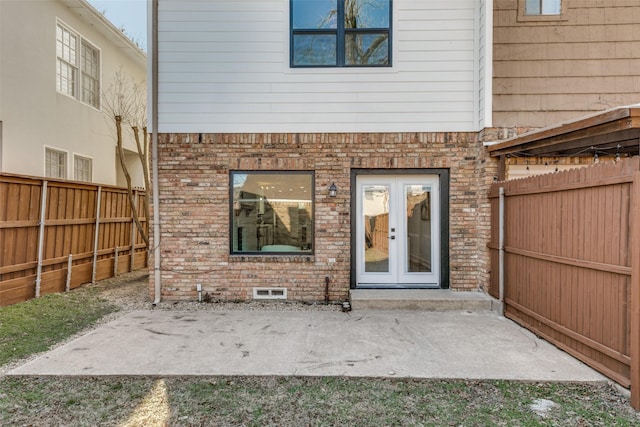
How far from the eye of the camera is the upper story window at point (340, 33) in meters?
6.09

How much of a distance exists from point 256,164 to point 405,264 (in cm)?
310

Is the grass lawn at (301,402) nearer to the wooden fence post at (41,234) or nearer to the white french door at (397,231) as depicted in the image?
the white french door at (397,231)

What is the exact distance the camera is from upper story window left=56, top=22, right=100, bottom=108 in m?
8.70

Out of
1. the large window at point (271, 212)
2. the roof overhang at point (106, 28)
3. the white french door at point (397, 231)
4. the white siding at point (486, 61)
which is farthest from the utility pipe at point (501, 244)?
the roof overhang at point (106, 28)

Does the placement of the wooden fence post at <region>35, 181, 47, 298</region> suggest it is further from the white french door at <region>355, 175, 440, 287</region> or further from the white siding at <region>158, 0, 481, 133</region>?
the white french door at <region>355, 175, 440, 287</region>

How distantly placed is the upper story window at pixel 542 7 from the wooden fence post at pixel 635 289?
4.09 meters

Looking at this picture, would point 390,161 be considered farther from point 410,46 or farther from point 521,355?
point 521,355

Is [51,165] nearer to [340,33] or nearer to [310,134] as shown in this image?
[310,134]

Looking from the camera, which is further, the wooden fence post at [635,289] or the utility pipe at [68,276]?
the utility pipe at [68,276]

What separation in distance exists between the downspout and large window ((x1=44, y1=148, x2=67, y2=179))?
4.13 meters

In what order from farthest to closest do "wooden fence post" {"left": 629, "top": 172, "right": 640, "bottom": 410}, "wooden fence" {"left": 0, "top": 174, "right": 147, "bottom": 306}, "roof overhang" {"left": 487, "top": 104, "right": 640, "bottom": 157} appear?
1. "wooden fence" {"left": 0, "top": 174, "right": 147, "bottom": 306}
2. "roof overhang" {"left": 487, "top": 104, "right": 640, "bottom": 157}
3. "wooden fence post" {"left": 629, "top": 172, "right": 640, "bottom": 410}

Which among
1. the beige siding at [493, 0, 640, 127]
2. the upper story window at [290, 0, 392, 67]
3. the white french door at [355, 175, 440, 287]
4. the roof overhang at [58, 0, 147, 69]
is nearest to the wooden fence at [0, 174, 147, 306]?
the roof overhang at [58, 0, 147, 69]

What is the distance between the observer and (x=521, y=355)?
3.93 m

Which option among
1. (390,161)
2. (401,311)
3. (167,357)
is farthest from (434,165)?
(167,357)
